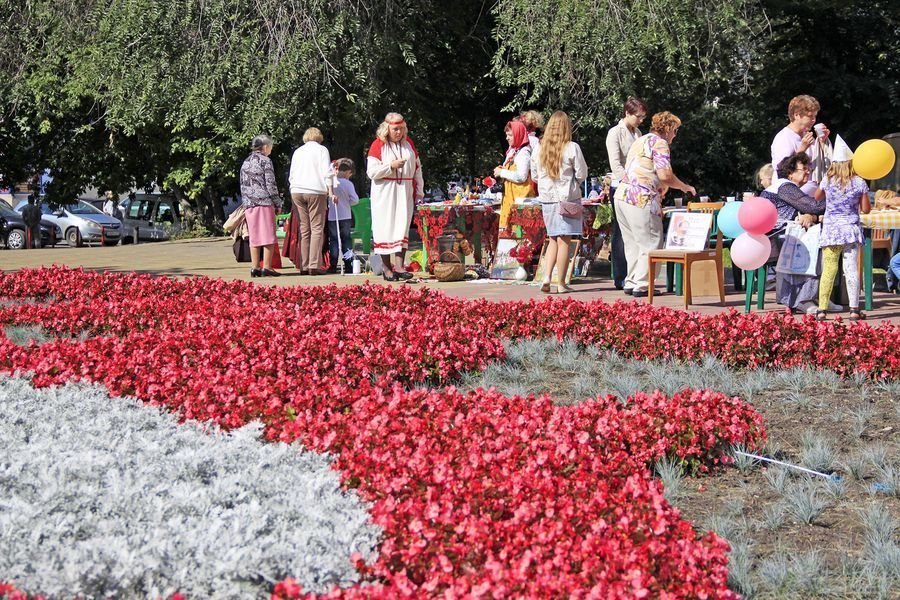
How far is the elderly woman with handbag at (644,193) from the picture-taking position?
11.0m

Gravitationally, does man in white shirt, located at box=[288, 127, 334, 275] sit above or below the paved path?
above

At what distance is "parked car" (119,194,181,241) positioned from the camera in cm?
3409

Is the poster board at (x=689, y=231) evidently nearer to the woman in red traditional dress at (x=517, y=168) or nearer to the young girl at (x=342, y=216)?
the woman in red traditional dress at (x=517, y=168)

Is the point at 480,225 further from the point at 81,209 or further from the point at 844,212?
the point at 81,209

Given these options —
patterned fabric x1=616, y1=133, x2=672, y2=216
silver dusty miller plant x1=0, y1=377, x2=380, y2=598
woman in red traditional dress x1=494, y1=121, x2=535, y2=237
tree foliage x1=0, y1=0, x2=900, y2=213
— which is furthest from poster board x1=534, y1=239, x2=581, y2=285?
silver dusty miller plant x1=0, y1=377, x2=380, y2=598

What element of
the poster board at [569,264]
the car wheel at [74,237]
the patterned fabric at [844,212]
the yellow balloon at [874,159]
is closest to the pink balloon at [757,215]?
the patterned fabric at [844,212]

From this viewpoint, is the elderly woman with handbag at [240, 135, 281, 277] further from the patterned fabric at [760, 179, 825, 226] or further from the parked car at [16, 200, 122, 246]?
the parked car at [16, 200, 122, 246]

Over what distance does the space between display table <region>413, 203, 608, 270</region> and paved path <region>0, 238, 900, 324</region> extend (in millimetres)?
695

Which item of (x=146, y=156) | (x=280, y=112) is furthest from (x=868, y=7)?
(x=146, y=156)

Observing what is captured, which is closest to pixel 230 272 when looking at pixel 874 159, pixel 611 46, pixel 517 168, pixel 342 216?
pixel 342 216

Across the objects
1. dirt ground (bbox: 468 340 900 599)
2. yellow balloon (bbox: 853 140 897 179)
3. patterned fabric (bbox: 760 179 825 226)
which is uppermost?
yellow balloon (bbox: 853 140 897 179)

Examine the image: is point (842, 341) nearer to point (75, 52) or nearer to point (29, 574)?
point (29, 574)

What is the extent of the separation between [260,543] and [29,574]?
1.94 ft

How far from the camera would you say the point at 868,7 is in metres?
24.8
